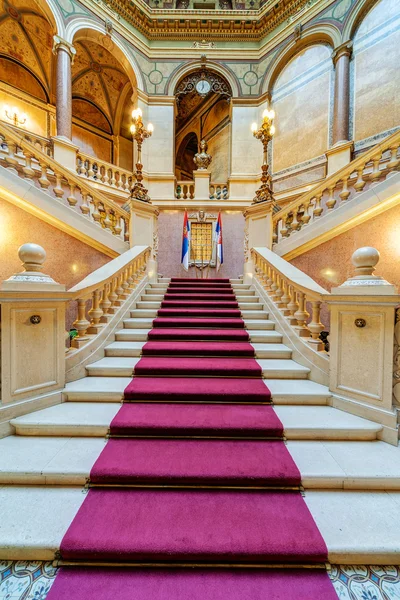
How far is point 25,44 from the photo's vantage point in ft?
31.1

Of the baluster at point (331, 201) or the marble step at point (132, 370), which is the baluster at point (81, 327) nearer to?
the marble step at point (132, 370)

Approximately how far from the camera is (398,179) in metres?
3.61

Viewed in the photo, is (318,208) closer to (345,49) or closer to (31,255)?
(31,255)

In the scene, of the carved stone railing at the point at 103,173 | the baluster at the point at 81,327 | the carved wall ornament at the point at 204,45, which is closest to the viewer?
the baluster at the point at 81,327

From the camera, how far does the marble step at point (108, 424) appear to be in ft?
6.48

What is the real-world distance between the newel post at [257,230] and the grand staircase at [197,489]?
3.07 meters

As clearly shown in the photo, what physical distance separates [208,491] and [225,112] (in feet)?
41.7

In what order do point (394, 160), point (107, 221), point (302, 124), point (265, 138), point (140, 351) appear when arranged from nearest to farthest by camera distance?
point (140, 351) < point (394, 160) < point (107, 221) < point (265, 138) < point (302, 124)

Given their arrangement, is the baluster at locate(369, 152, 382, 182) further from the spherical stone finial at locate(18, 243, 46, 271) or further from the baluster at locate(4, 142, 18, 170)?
the baluster at locate(4, 142, 18, 170)

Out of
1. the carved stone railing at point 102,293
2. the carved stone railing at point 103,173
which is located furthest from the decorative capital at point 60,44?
the carved stone railing at point 102,293

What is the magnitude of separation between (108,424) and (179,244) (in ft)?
21.8

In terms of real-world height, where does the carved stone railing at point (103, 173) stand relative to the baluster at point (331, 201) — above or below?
above

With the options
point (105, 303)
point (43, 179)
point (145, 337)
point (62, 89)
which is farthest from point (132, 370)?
point (62, 89)

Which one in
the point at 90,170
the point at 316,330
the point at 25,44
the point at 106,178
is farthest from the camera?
the point at 25,44
